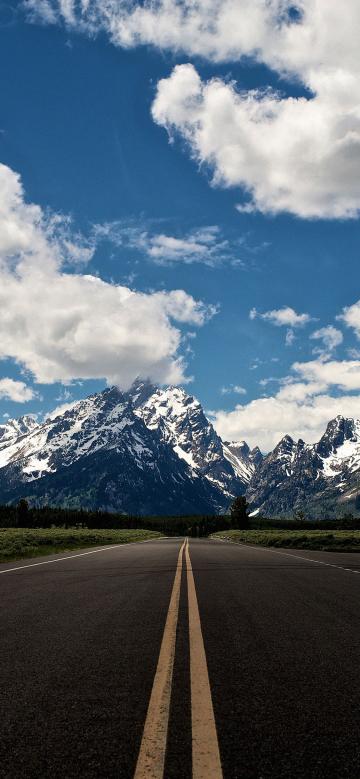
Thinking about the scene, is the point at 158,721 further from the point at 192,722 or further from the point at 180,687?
the point at 180,687

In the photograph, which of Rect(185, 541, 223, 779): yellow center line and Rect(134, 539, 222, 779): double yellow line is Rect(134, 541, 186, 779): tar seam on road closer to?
Rect(134, 539, 222, 779): double yellow line

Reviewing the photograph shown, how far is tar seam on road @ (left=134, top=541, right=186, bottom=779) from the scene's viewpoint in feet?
11.1

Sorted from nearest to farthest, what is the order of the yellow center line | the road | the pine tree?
the yellow center line, the road, the pine tree

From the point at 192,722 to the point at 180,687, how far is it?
0.92 meters

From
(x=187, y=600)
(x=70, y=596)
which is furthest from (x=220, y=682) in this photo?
(x=70, y=596)

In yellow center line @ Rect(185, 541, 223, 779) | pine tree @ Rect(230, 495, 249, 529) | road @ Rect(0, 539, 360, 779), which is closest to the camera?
yellow center line @ Rect(185, 541, 223, 779)

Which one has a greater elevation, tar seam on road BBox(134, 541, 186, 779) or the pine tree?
the pine tree

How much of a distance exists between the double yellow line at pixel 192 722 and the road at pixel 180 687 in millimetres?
13

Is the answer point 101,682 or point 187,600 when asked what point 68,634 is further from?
point 187,600

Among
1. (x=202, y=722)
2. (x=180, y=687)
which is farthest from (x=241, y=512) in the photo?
(x=202, y=722)

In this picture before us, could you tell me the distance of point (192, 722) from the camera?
4145 millimetres

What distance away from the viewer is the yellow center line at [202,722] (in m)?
3.37

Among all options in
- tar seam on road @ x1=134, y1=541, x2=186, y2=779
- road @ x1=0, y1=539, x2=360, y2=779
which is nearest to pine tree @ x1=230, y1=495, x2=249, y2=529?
road @ x1=0, y1=539, x2=360, y2=779

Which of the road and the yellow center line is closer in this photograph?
the yellow center line
